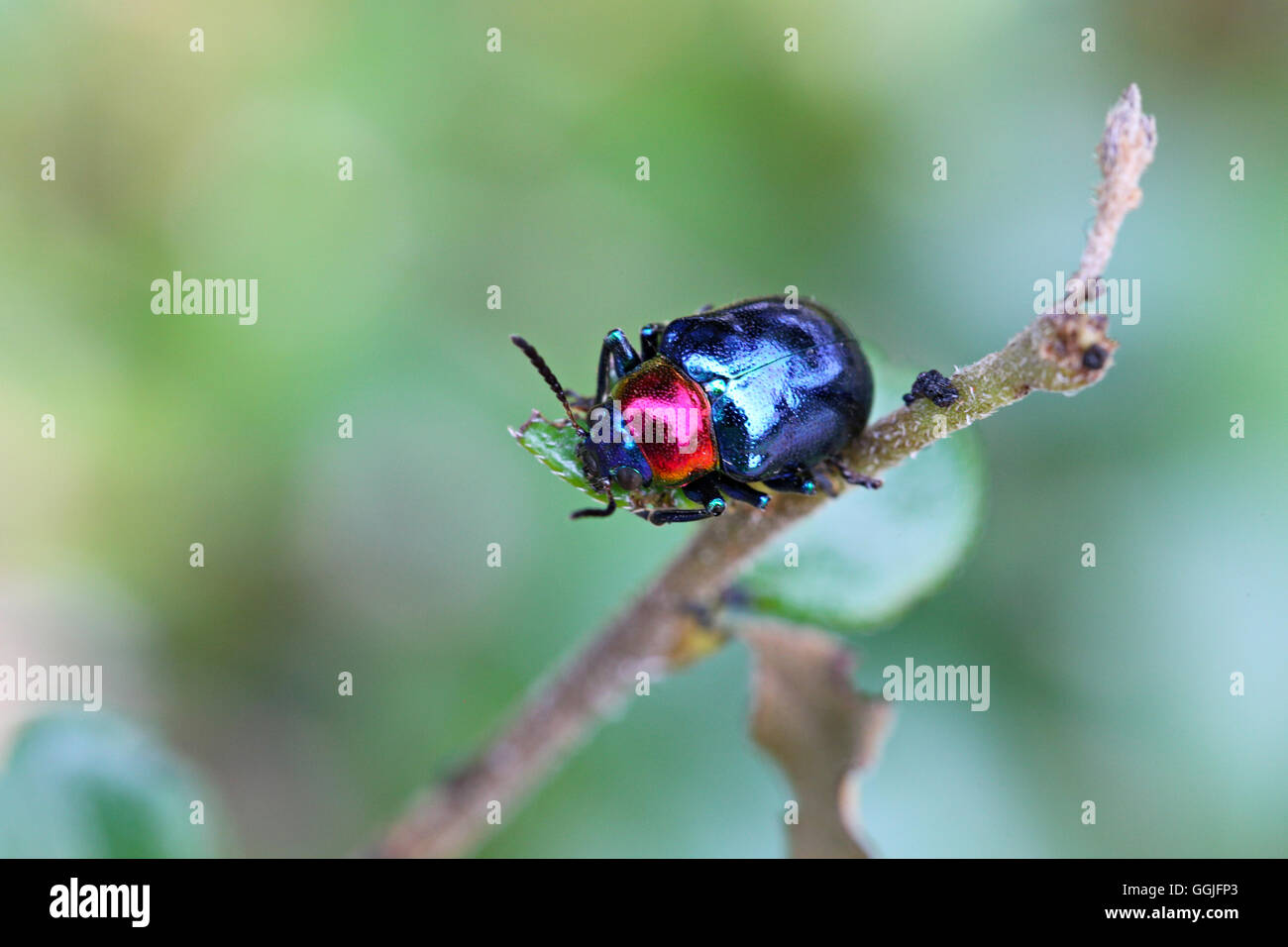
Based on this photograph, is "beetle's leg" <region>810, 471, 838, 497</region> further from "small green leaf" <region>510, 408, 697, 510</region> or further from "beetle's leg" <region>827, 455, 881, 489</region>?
"small green leaf" <region>510, 408, 697, 510</region>

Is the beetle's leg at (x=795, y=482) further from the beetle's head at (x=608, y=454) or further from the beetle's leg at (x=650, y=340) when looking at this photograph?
the beetle's leg at (x=650, y=340)

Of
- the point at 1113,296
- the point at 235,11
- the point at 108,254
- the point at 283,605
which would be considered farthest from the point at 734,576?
the point at 235,11

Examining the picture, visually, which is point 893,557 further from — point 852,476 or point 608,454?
point 608,454

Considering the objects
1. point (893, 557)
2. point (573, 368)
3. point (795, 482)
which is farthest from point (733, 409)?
point (573, 368)

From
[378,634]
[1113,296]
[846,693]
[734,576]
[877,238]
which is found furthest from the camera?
[877,238]

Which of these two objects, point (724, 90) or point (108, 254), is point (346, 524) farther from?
point (724, 90)

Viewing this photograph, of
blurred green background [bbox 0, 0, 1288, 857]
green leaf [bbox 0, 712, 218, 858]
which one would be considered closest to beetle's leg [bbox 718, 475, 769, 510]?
blurred green background [bbox 0, 0, 1288, 857]

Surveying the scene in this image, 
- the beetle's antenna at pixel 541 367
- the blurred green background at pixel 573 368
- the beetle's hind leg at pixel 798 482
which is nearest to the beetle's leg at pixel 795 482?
the beetle's hind leg at pixel 798 482
